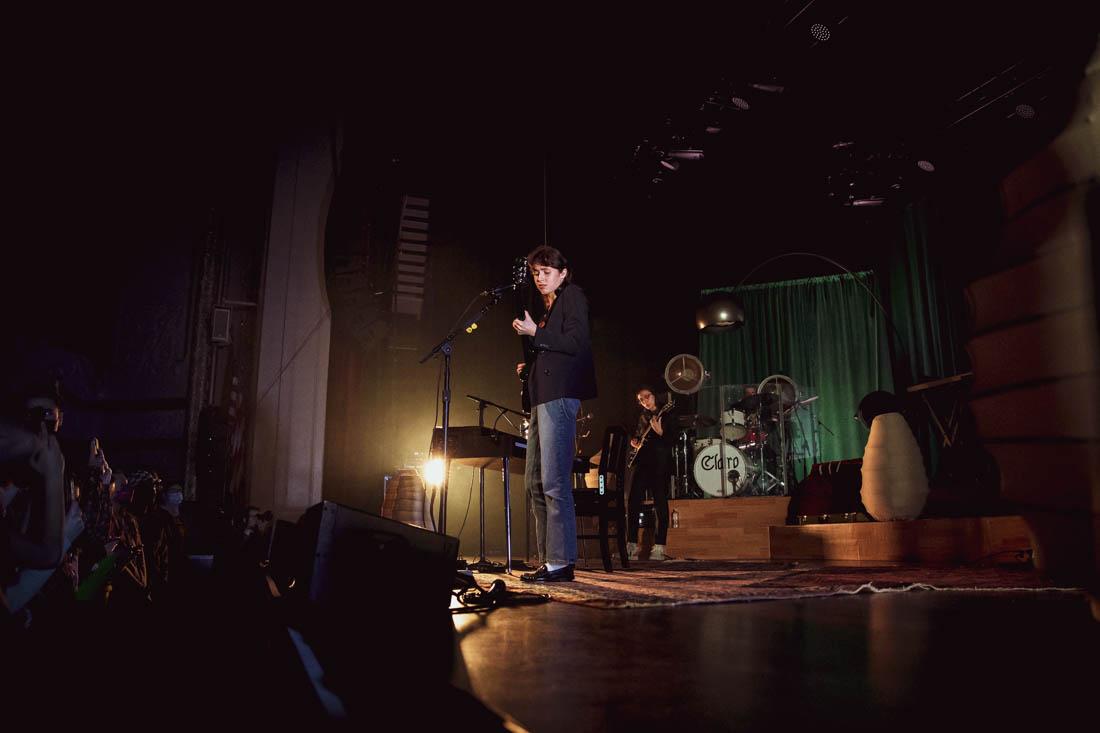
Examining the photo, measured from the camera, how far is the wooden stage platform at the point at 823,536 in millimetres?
3961

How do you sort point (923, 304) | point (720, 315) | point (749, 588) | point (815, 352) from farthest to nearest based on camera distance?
point (815, 352) → point (923, 304) → point (720, 315) → point (749, 588)

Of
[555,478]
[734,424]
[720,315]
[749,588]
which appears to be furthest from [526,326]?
[734,424]

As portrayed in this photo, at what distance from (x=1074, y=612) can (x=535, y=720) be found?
1496 mm

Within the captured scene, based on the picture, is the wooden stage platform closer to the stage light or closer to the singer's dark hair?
the singer's dark hair

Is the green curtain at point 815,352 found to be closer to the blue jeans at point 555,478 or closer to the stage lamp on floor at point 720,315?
the stage lamp on floor at point 720,315

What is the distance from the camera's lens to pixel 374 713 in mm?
804

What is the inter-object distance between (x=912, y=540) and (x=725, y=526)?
95.6 inches

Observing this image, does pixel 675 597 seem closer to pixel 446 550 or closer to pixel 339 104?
pixel 446 550

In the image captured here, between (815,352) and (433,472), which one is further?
(815,352)

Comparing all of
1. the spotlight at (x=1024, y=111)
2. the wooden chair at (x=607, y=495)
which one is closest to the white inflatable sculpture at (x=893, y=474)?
the wooden chair at (x=607, y=495)

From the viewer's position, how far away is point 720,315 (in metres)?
8.52

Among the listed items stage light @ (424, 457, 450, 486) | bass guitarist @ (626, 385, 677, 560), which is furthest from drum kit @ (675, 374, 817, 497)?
stage light @ (424, 457, 450, 486)

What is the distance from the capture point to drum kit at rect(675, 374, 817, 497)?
28.2 ft

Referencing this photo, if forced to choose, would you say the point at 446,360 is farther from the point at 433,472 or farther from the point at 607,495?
the point at 433,472
